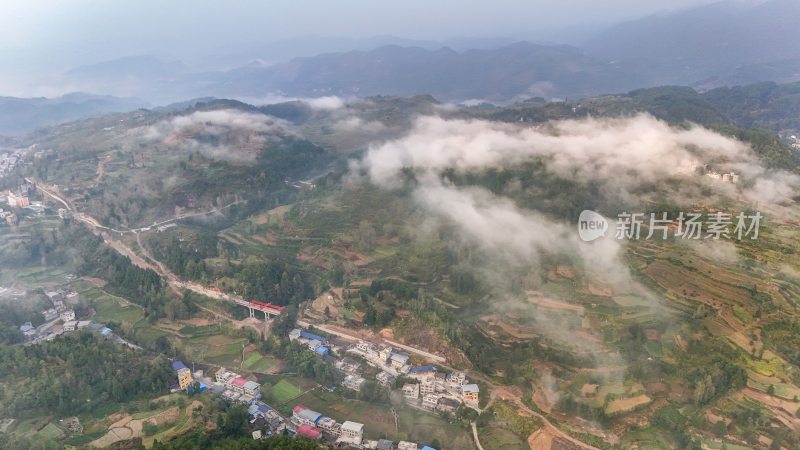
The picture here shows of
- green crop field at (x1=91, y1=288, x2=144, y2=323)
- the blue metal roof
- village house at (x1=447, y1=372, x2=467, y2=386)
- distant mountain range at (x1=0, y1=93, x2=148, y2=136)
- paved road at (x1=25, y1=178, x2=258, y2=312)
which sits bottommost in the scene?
village house at (x1=447, y1=372, x2=467, y2=386)

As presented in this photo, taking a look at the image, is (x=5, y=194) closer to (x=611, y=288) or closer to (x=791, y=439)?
(x=611, y=288)

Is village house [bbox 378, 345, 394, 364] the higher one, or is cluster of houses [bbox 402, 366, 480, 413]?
village house [bbox 378, 345, 394, 364]

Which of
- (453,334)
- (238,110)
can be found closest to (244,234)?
(453,334)

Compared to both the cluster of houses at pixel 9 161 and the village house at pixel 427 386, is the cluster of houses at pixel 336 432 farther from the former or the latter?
the cluster of houses at pixel 9 161

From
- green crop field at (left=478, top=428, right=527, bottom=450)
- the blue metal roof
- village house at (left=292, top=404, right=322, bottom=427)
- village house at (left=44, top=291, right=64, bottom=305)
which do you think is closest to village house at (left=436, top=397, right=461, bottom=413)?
green crop field at (left=478, top=428, right=527, bottom=450)

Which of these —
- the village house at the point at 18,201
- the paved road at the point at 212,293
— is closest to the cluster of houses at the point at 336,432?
the paved road at the point at 212,293

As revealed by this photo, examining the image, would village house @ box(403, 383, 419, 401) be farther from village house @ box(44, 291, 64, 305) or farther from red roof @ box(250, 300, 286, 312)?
village house @ box(44, 291, 64, 305)

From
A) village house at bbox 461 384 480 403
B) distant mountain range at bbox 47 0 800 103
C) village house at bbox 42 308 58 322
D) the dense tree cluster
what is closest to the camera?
the dense tree cluster
